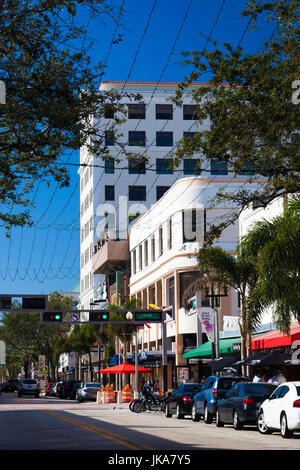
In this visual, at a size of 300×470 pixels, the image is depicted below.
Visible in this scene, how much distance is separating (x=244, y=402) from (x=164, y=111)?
2771 inches

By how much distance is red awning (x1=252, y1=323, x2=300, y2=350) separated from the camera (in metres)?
31.7

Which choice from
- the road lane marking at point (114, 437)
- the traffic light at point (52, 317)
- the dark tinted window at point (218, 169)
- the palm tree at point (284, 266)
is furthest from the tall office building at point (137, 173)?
the road lane marking at point (114, 437)

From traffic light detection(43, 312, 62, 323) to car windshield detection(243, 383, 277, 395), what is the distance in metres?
26.1

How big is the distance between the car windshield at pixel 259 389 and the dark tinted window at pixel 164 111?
6857 centimetres

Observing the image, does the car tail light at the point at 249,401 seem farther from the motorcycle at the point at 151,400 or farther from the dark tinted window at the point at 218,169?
the motorcycle at the point at 151,400

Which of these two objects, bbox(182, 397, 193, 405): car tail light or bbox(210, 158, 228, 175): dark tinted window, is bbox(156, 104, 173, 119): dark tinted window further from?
bbox(182, 397, 193, 405): car tail light

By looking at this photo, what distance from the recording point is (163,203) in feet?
221

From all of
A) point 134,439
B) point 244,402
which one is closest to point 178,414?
point 244,402

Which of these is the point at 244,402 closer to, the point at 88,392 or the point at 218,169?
the point at 88,392

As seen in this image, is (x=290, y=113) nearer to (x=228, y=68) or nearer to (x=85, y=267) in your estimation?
(x=228, y=68)

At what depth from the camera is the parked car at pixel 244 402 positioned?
25.7 metres

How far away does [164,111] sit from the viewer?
93.7 metres

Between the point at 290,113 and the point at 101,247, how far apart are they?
65.9 meters

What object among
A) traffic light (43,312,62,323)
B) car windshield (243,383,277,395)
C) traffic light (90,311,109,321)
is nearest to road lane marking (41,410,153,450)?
car windshield (243,383,277,395)
